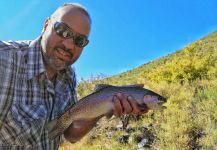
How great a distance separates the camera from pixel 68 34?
493 centimetres

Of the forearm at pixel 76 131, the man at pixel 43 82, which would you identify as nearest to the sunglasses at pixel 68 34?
the man at pixel 43 82

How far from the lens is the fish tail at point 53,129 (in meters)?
4.91

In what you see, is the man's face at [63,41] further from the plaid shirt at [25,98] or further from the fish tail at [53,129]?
the fish tail at [53,129]

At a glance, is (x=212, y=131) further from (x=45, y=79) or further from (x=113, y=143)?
(x=45, y=79)

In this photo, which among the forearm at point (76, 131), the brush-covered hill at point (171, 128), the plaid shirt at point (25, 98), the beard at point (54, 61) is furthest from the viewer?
the brush-covered hill at point (171, 128)

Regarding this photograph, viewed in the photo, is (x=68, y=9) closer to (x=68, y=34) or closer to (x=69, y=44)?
(x=68, y=34)

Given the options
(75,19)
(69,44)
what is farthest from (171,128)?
(69,44)

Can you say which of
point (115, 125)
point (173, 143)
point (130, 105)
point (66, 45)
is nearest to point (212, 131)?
point (173, 143)

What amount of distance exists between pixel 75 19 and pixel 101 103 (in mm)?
933

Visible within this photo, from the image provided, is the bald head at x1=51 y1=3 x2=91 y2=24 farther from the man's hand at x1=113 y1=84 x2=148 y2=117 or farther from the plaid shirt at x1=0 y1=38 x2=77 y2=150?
the man's hand at x1=113 y1=84 x2=148 y2=117

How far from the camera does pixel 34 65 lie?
16.0 feet

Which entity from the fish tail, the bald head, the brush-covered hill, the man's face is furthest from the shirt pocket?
the brush-covered hill

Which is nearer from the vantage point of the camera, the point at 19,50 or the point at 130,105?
the point at 19,50

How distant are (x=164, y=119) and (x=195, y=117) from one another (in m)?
0.98
